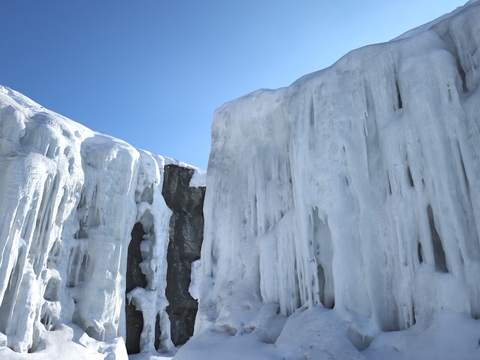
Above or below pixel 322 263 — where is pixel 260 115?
above

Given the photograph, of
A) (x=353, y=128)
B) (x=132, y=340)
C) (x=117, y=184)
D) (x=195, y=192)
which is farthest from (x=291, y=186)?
(x=195, y=192)

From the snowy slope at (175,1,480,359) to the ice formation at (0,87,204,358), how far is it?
829 cm

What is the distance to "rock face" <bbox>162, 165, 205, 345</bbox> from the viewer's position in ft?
83.9

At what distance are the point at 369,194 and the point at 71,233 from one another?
15.5 m

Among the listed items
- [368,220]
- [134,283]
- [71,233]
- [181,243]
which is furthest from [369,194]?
[181,243]

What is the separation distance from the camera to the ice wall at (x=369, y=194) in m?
7.81

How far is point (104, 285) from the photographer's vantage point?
2062 centimetres

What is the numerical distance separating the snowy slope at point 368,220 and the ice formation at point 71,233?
27.2 feet

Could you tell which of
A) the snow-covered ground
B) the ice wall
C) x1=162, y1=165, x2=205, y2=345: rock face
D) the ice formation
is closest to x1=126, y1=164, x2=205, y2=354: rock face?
x1=162, y1=165, x2=205, y2=345: rock face

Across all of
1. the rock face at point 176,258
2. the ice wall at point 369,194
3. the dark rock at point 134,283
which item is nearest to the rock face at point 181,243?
the rock face at point 176,258

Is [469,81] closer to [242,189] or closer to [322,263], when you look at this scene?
[322,263]

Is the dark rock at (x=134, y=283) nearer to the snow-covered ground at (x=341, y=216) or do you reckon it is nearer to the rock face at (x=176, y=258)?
the rock face at (x=176, y=258)

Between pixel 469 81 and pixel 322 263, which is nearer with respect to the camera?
pixel 469 81

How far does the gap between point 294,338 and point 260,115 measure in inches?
258
